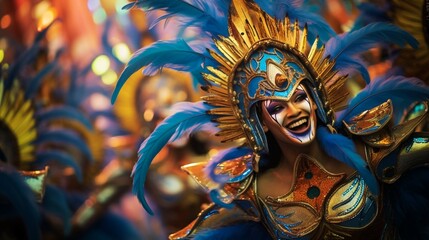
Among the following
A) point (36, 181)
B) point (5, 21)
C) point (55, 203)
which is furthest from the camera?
point (5, 21)

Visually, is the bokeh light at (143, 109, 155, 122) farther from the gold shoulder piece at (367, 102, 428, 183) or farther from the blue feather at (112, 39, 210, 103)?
the gold shoulder piece at (367, 102, 428, 183)

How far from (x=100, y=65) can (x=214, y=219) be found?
2829mm

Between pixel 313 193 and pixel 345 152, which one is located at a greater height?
pixel 345 152

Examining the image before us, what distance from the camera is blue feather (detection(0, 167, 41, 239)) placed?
3.08 meters

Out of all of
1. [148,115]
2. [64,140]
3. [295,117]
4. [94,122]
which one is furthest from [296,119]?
[94,122]

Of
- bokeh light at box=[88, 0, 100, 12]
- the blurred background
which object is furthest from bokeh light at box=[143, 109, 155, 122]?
bokeh light at box=[88, 0, 100, 12]

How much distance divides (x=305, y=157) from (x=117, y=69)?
2.88 metres

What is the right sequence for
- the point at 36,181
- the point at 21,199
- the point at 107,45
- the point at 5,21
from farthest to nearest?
the point at 5,21 → the point at 107,45 → the point at 36,181 → the point at 21,199

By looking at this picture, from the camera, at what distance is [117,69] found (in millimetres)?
5176

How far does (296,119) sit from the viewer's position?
97.2 inches

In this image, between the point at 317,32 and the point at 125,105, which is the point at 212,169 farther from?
the point at 125,105

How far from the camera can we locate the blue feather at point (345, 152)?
2.37 m

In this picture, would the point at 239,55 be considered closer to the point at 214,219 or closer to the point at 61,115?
the point at 214,219

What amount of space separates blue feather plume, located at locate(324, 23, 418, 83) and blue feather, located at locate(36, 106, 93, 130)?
1795 mm
